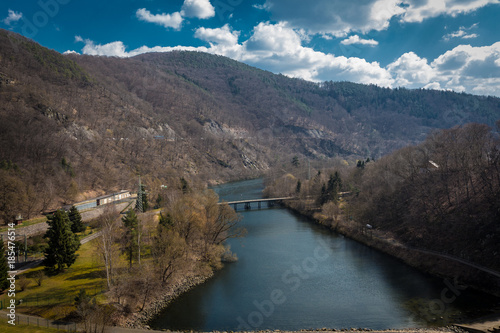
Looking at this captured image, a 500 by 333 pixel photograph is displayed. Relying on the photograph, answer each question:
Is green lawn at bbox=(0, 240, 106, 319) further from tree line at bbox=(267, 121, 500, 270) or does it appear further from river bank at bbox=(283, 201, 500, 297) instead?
tree line at bbox=(267, 121, 500, 270)

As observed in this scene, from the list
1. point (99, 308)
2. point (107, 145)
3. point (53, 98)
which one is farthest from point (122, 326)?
point (53, 98)

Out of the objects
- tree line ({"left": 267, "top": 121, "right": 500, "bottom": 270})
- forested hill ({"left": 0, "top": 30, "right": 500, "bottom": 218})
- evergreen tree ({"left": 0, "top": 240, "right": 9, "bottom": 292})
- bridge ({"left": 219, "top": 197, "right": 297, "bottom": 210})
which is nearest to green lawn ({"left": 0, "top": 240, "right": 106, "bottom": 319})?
evergreen tree ({"left": 0, "top": 240, "right": 9, "bottom": 292})

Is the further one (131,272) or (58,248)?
(131,272)

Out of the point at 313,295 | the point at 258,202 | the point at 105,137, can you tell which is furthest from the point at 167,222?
the point at 105,137

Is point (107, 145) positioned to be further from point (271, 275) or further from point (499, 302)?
point (499, 302)

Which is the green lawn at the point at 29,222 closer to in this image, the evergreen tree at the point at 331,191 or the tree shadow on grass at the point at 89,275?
the tree shadow on grass at the point at 89,275

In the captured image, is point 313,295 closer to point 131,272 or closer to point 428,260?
point 428,260
